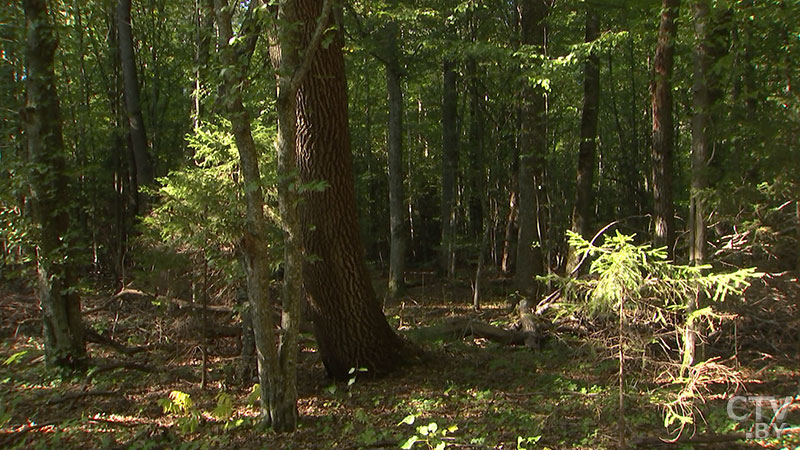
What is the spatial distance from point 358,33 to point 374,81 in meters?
10.1

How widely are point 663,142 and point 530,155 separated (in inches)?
116

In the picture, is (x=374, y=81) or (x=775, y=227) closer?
(x=775, y=227)

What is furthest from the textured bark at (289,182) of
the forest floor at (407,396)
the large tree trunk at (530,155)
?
the large tree trunk at (530,155)

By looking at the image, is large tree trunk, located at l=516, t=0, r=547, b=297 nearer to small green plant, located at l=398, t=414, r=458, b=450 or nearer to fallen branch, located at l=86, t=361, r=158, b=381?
small green plant, located at l=398, t=414, r=458, b=450

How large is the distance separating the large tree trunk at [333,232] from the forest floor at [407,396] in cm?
49

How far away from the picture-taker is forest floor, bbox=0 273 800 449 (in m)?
5.04

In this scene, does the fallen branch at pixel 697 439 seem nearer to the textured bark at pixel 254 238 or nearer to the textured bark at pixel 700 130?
the textured bark at pixel 700 130

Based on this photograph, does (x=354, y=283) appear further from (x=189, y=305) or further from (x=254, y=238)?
(x=189, y=305)

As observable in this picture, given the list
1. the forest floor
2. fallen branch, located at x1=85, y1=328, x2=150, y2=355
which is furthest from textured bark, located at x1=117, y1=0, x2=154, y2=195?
fallen branch, located at x1=85, y1=328, x2=150, y2=355

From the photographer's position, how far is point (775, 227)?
624 cm

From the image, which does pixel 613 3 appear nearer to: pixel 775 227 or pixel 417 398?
pixel 775 227

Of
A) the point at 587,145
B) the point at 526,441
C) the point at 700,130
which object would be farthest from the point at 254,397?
the point at 587,145

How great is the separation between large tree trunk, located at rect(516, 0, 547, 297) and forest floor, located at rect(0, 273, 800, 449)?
3.05m

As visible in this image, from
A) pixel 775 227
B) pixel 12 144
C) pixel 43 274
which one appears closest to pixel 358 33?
pixel 12 144
